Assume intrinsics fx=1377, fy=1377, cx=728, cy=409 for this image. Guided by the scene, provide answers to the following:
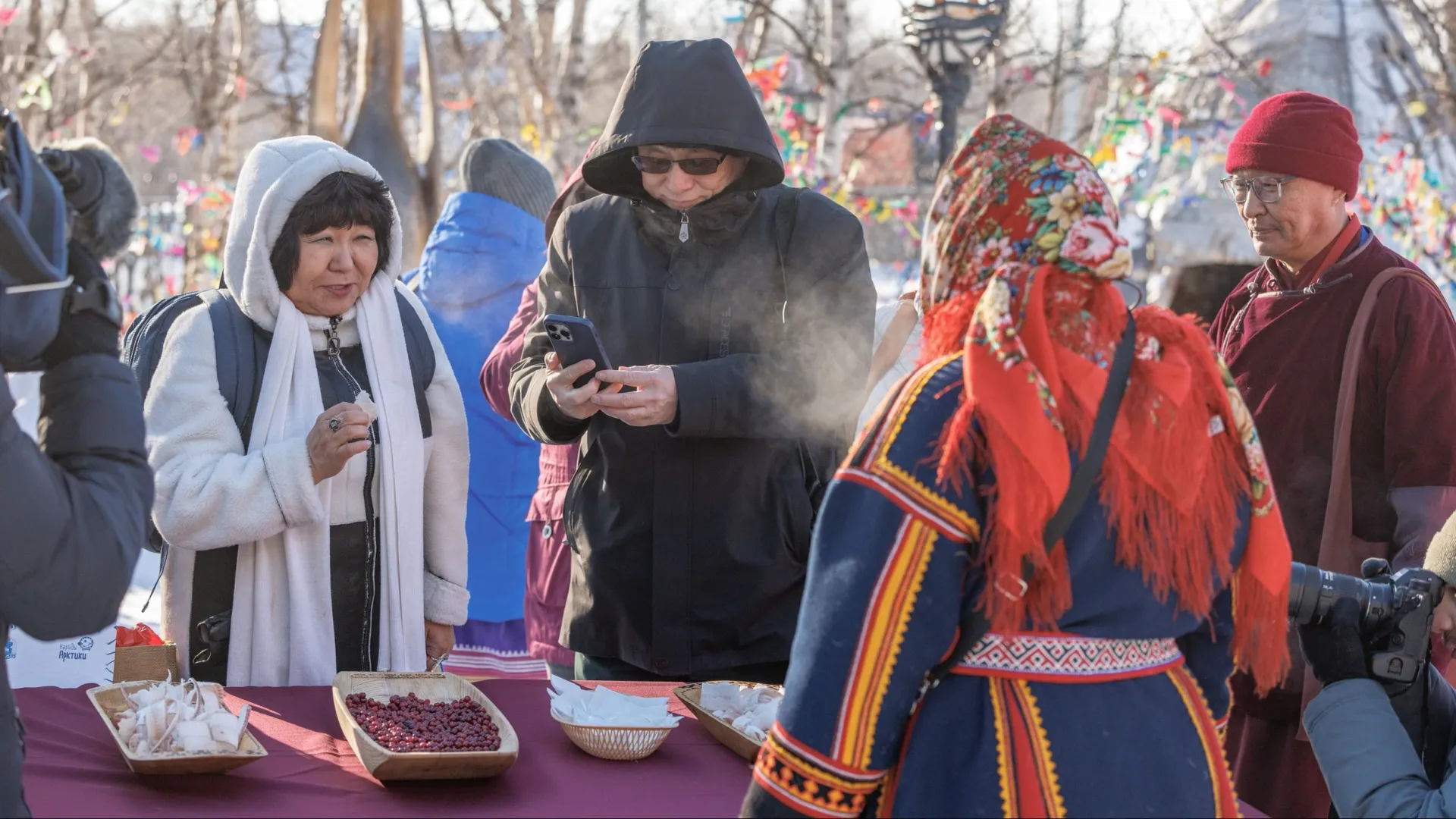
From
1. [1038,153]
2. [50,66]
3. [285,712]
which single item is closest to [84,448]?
[285,712]

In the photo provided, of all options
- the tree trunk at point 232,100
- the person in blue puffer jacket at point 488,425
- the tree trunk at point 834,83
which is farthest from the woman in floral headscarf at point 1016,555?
the tree trunk at point 232,100

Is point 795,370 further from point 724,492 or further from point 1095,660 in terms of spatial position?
point 1095,660

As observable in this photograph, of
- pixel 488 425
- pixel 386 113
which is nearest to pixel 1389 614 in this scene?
pixel 488 425

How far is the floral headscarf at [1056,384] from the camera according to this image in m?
1.62

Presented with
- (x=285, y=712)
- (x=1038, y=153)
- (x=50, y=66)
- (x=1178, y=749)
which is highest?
(x=50, y=66)

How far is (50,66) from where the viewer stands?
10312mm

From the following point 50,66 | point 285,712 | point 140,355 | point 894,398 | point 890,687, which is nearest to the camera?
point 890,687

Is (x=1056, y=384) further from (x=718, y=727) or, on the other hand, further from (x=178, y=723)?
(x=178, y=723)

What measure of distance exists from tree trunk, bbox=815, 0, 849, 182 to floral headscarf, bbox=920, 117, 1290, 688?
955 cm

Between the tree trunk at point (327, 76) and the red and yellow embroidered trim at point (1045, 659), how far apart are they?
6129 mm

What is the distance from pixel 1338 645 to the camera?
2.27 meters

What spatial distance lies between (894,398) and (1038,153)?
1.15 feet

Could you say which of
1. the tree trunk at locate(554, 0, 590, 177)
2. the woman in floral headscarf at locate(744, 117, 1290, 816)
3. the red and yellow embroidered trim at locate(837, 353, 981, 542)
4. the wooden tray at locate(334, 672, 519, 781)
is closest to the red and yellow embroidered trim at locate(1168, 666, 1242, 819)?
the woman in floral headscarf at locate(744, 117, 1290, 816)

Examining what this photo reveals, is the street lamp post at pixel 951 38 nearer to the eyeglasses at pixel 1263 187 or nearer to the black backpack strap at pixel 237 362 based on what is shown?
the eyeglasses at pixel 1263 187
